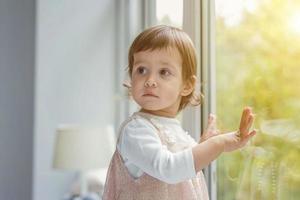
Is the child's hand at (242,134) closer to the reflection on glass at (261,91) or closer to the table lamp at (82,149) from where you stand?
the reflection on glass at (261,91)

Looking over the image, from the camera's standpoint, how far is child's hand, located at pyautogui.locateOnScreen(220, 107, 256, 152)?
Answer: 33.9 inches

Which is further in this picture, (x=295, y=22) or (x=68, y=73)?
(x=68, y=73)

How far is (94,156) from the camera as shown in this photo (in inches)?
81.1

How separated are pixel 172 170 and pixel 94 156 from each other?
1.28 meters

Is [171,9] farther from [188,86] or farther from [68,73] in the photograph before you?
[68,73]

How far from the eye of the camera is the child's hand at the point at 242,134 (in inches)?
33.9

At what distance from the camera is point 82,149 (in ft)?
6.70

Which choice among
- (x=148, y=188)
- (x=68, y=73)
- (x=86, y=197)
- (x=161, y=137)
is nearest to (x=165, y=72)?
(x=161, y=137)

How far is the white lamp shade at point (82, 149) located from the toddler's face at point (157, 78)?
1.14 m

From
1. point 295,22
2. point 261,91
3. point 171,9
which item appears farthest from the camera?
point 171,9

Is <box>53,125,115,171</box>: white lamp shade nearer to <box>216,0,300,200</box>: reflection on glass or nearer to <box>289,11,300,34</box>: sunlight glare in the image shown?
<box>216,0,300,200</box>: reflection on glass

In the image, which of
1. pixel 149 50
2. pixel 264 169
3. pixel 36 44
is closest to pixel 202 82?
pixel 264 169

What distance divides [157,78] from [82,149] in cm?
121

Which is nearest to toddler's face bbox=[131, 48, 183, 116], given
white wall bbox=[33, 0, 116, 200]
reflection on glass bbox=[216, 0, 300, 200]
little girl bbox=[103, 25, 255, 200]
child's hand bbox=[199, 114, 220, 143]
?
little girl bbox=[103, 25, 255, 200]
